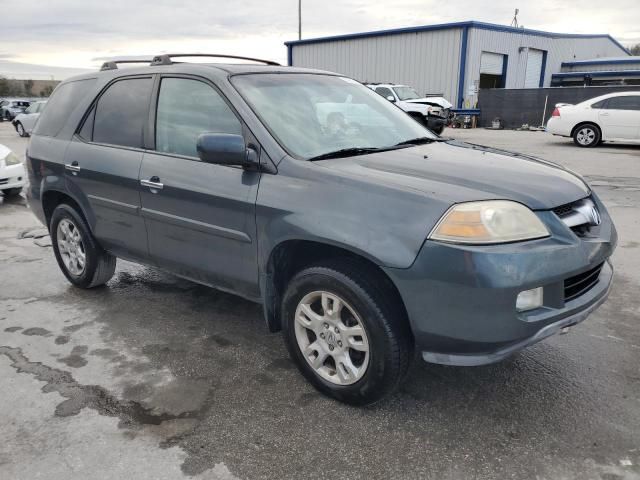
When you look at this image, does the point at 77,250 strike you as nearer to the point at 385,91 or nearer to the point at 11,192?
the point at 11,192

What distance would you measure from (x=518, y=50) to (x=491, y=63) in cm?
281

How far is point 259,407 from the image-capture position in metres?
2.85

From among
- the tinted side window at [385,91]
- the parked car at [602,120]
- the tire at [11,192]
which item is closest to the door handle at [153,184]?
the tire at [11,192]

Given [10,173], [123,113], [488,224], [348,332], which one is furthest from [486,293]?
[10,173]

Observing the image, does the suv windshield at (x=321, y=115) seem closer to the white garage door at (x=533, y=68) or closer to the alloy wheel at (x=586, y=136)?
the alloy wheel at (x=586, y=136)

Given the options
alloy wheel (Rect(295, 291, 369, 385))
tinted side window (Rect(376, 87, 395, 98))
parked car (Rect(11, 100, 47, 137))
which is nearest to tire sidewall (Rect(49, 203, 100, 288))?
alloy wheel (Rect(295, 291, 369, 385))

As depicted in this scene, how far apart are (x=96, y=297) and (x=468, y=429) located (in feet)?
10.4

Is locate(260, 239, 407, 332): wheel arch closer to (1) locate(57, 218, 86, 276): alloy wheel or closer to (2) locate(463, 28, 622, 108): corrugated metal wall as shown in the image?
(1) locate(57, 218, 86, 276): alloy wheel

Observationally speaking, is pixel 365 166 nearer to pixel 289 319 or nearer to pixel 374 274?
pixel 374 274

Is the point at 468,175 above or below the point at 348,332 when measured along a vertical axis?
above

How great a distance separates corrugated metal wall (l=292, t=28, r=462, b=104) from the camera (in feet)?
92.6

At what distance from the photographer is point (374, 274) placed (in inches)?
102

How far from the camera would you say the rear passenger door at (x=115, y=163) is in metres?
3.72

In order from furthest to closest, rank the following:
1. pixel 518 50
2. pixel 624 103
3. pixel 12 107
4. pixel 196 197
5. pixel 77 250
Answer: pixel 518 50 < pixel 12 107 < pixel 624 103 < pixel 77 250 < pixel 196 197
